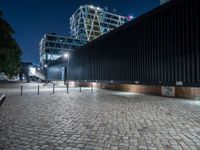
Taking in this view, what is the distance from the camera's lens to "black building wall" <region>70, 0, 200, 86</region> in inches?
356

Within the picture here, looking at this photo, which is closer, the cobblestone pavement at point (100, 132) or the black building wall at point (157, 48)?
the cobblestone pavement at point (100, 132)

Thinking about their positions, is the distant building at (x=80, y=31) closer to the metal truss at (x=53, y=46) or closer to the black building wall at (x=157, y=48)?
the metal truss at (x=53, y=46)

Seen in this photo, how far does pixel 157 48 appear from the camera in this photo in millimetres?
11125

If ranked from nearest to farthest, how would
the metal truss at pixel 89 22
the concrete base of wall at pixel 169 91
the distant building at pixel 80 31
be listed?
the concrete base of wall at pixel 169 91, the distant building at pixel 80 31, the metal truss at pixel 89 22

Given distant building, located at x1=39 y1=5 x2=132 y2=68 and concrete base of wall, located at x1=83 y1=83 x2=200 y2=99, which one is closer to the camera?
concrete base of wall, located at x1=83 y1=83 x2=200 y2=99

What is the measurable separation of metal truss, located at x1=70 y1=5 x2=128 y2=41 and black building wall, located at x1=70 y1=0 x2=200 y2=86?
107 meters

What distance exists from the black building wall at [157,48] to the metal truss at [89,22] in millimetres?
107207

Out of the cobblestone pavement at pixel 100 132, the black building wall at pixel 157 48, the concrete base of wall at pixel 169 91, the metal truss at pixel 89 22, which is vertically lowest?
the cobblestone pavement at pixel 100 132

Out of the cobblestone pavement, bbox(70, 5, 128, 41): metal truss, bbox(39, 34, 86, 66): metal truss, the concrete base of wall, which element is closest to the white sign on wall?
the concrete base of wall

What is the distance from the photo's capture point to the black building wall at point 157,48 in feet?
29.7

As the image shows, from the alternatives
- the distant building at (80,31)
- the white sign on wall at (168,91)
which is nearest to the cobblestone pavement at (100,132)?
the white sign on wall at (168,91)

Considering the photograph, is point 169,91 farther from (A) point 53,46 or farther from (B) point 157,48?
(A) point 53,46

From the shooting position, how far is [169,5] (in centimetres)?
1041

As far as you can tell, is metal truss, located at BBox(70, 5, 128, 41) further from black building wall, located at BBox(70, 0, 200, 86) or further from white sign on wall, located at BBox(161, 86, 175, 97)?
white sign on wall, located at BBox(161, 86, 175, 97)
